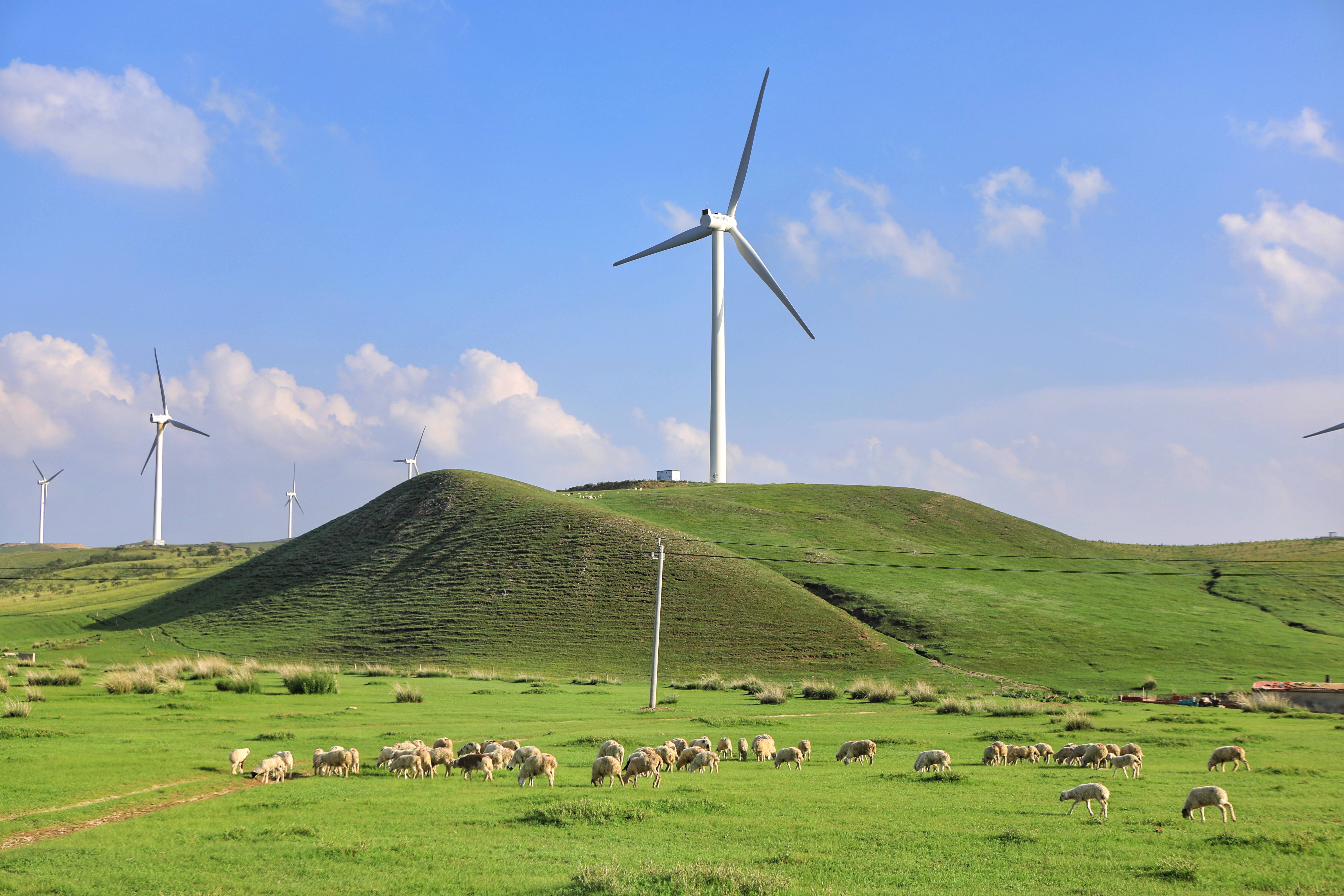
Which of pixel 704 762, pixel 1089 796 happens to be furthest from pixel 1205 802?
pixel 704 762

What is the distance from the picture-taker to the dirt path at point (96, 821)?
15.0 metres

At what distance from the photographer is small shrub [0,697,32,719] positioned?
2973 centimetres

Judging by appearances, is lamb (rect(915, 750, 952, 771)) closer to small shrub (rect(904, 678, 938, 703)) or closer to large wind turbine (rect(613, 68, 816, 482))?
small shrub (rect(904, 678, 938, 703))

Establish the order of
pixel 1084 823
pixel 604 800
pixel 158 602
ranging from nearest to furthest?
pixel 1084 823 → pixel 604 800 → pixel 158 602

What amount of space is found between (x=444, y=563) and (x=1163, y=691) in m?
66.2

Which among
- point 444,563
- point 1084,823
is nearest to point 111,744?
point 1084,823

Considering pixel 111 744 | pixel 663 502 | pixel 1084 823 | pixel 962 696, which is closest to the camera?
pixel 1084 823

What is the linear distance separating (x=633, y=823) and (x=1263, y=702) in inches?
1575

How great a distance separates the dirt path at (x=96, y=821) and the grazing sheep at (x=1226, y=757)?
22138 millimetres

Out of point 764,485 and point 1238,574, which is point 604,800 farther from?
point 764,485

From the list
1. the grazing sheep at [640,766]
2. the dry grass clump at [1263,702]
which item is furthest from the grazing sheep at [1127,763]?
the dry grass clump at [1263,702]

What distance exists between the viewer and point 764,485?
141m

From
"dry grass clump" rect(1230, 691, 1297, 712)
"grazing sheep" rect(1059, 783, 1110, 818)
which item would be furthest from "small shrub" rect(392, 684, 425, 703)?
"dry grass clump" rect(1230, 691, 1297, 712)

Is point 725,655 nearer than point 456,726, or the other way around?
point 456,726
